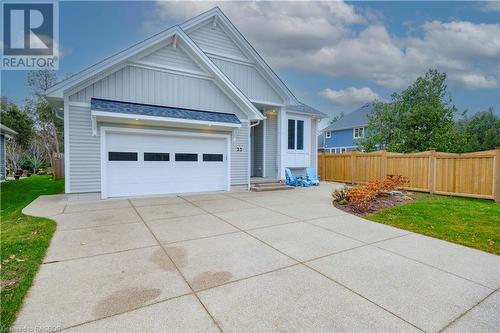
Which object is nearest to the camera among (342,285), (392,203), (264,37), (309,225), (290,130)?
(342,285)

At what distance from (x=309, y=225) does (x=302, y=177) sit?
795 cm

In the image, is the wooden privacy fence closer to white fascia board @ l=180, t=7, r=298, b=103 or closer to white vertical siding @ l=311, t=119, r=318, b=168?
white vertical siding @ l=311, t=119, r=318, b=168

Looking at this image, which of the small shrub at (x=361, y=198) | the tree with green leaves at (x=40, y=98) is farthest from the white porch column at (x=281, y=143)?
the tree with green leaves at (x=40, y=98)

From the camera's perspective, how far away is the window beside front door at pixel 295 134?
1357cm

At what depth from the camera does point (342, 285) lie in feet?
10.3

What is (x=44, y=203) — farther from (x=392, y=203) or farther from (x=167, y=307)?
(x=392, y=203)

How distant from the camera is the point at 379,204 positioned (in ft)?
26.0

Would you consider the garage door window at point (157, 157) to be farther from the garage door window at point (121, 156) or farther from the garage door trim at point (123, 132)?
the garage door trim at point (123, 132)

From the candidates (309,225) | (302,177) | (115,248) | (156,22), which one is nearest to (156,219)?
(115,248)

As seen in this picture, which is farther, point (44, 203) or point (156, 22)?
point (156, 22)

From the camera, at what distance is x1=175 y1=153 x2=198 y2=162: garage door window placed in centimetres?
983

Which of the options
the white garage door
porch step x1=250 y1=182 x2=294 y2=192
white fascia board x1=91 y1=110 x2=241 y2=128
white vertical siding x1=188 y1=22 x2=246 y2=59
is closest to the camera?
white fascia board x1=91 y1=110 x2=241 y2=128

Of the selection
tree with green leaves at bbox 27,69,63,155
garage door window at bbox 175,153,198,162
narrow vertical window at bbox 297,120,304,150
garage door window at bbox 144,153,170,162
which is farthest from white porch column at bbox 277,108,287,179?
tree with green leaves at bbox 27,69,63,155

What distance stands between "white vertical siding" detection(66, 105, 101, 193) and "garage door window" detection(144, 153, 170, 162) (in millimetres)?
1495
